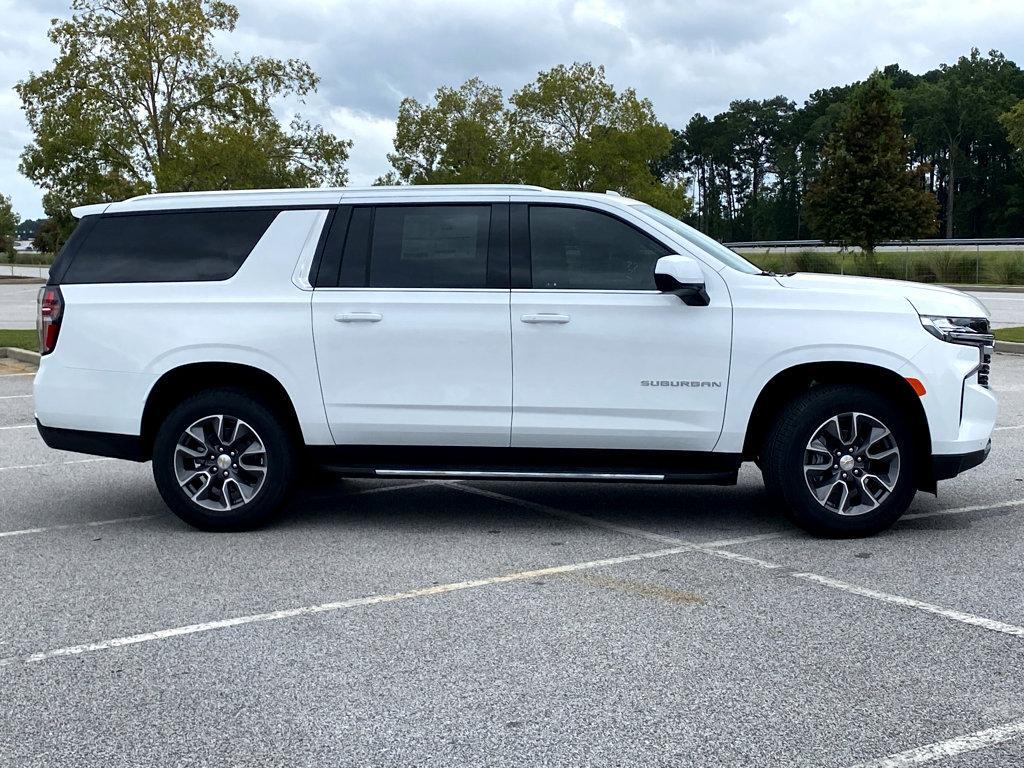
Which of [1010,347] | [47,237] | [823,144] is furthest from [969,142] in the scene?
[1010,347]

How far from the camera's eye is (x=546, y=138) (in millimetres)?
56875

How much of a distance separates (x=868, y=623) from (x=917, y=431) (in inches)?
75.4

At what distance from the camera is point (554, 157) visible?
53.5 metres

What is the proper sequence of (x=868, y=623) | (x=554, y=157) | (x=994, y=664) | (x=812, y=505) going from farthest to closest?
(x=554, y=157) < (x=812, y=505) < (x=868, y=623) < (x=994, y=664)

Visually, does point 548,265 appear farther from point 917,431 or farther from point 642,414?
point 917,431

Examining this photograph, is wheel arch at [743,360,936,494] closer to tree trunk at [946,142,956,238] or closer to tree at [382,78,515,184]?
tree at [382,78,515,184]

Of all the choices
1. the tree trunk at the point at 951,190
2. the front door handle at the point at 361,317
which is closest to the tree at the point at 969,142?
the tree trunk at the point at 951,190

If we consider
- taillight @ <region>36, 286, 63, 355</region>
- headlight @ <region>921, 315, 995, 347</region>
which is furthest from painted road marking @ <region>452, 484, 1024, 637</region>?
taillight @ <region>36, 286, 63, 355</region>

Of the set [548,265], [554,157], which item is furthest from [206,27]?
[548,265]

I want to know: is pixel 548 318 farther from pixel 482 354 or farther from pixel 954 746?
pixel 954 746

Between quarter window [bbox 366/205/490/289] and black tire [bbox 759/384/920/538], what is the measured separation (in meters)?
1.90

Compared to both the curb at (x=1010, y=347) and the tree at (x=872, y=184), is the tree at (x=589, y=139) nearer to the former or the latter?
the tree at (x=872, y=184)

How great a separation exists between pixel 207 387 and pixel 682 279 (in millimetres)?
2867

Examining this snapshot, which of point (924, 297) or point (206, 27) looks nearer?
point (924, 297)
